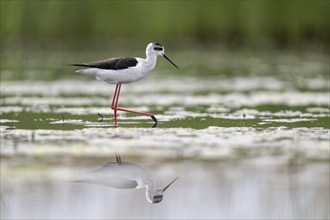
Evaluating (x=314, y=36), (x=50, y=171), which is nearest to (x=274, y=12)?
(x=314, y=36)

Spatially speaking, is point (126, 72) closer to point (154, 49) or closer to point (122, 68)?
point (122, 68)

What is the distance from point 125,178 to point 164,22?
16.5 m

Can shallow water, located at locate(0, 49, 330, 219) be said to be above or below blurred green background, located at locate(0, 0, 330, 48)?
below

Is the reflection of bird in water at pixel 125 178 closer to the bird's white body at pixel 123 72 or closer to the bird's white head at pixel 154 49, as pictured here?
the bird's white body at pixel 123 72

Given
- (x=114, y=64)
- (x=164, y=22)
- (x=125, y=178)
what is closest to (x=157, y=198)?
(x=125, y=178)

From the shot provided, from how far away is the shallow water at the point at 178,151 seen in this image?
540 centimetres

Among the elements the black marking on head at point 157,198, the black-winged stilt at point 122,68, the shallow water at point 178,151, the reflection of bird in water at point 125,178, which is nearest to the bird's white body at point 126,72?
the black-winged stilt at point 122,68

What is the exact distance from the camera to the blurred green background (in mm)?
21969

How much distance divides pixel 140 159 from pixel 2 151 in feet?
4.42

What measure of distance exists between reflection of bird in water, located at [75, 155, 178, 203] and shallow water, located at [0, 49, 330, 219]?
3.1 inches

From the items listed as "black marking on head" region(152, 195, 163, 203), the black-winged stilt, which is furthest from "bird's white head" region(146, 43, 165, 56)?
"black marking on head" region(152, 195, 163, 203)

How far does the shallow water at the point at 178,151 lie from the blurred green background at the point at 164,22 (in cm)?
864

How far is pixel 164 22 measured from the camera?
73.7 feet

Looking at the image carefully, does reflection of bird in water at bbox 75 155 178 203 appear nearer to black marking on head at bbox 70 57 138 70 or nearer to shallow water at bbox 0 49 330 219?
shallow water at bbox 0 49 330 219
